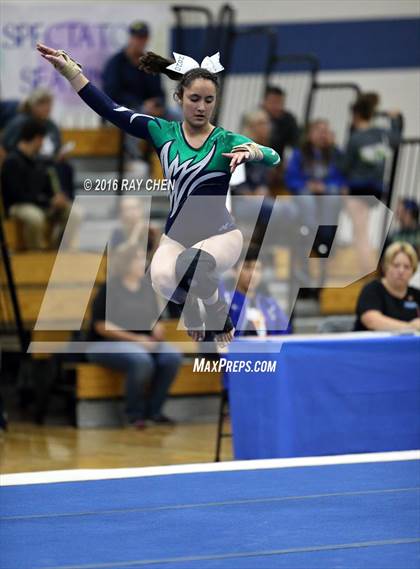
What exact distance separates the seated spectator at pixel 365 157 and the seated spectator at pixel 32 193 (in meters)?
2.10

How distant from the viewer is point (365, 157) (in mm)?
8305

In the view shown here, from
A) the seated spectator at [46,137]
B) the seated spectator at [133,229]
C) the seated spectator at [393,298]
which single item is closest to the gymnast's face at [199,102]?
the seated spectator at [393,298]

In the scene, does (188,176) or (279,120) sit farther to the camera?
(279,120)

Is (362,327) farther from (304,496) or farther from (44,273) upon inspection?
(44,273)

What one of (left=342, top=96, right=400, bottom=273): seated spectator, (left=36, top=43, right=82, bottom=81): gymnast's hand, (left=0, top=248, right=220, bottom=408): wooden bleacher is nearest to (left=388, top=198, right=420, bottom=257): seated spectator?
(left=342, top=96, right=400, bottom=273): seated spectator

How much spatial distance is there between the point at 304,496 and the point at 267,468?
0.48 metres

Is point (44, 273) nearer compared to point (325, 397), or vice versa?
point (325, 397)

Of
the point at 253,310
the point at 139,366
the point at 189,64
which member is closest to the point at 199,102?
the point at 189,64

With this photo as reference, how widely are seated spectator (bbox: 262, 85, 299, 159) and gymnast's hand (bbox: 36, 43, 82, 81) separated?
16.1 feet

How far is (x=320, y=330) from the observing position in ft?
22.5

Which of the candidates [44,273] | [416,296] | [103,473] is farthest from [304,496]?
[44,273]

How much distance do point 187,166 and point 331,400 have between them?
8.48 ft

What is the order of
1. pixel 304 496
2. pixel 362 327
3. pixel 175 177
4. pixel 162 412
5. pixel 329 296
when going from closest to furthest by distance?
pixel 175 177 → pixel 304 496 → pixel 362 327 → pixel 162 412 → pixel 329 296

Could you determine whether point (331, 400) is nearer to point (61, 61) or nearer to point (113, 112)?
point (113, 112)
